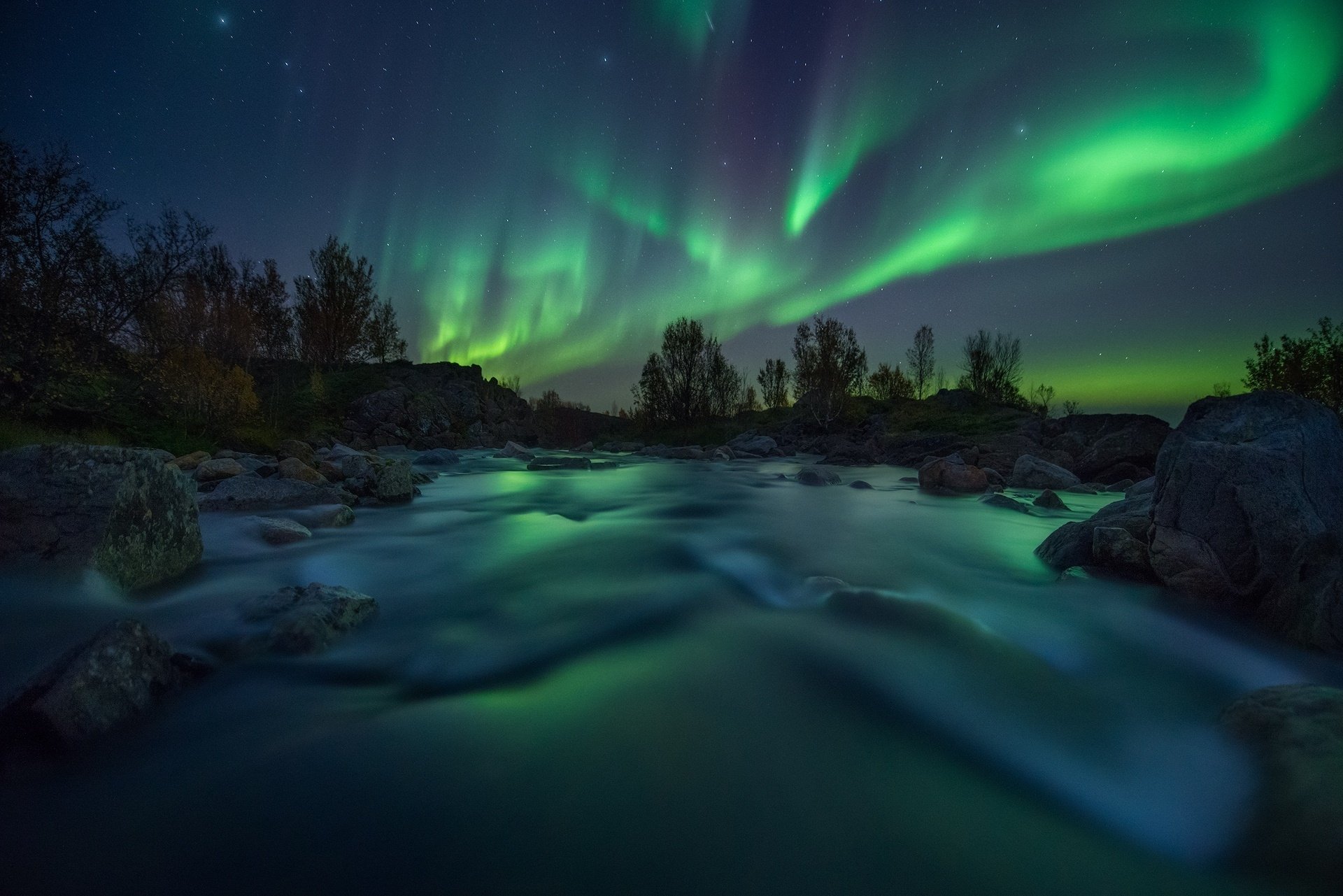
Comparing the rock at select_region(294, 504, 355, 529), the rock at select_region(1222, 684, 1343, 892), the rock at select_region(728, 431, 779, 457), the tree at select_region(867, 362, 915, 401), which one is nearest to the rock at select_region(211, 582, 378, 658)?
the rock at select_region(294, 504, 355, 529)

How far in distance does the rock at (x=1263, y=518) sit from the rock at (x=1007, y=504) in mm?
6070

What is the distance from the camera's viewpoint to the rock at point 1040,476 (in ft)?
51.6

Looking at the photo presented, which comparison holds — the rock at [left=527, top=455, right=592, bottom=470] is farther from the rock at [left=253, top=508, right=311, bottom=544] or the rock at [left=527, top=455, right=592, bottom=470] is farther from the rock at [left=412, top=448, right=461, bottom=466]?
the rock at [left=253, top=508, right=311, bottom=544]

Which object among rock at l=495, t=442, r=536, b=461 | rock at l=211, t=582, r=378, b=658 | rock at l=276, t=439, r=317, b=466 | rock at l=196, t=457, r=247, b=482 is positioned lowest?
rock at l=211, t=582, r=378, b=658

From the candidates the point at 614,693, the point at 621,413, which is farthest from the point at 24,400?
the point at 621,413

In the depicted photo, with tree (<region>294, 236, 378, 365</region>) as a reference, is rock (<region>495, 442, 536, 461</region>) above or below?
below

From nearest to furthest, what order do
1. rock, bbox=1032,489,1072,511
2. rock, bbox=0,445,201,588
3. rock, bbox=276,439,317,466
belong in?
1. rock, bbox=0,445,201,588
2. rock, bbox=1032,489,1072,511
3. rock, bbox=276,439,317,466

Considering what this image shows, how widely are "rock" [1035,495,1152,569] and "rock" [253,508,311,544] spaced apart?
366 inches

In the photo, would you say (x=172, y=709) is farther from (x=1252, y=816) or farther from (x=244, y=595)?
(x=1252, y=816)

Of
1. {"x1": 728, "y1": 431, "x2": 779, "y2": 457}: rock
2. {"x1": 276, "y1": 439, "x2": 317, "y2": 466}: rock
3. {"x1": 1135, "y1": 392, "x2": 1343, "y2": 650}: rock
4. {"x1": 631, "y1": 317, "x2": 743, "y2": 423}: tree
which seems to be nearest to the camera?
{"x1": 1135, "y1": 392, "x2": 1343, "y2": 650}: rock

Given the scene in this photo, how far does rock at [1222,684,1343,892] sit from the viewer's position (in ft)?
5.57

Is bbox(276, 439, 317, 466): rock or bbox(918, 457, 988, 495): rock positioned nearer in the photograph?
bbox(276, 439, 317, 466): rock

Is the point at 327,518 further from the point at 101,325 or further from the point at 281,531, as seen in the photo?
the point at 101,325

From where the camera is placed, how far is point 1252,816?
75.1 inches
